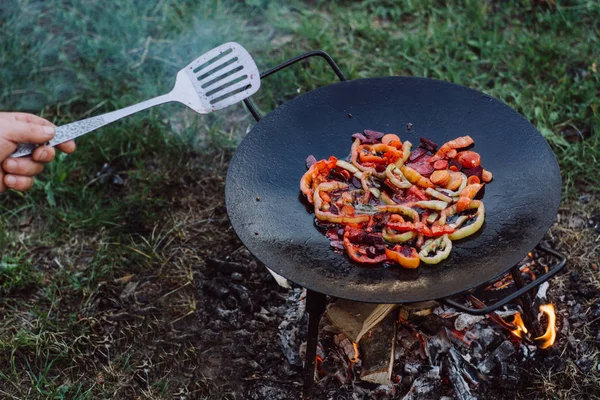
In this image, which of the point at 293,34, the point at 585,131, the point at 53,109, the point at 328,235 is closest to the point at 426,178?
the point at 328,235

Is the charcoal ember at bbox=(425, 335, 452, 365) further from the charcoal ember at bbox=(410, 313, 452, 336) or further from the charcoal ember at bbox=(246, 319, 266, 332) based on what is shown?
the charcoal ember at bbox=(246, 319, 266, 332)

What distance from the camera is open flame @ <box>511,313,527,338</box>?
11.0 feet

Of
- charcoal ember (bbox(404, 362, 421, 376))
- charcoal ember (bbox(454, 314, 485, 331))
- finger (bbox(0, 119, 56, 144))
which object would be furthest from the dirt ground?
finger (bbox(0, 119, 56, 144))

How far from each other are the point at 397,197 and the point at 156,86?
3.04 metres

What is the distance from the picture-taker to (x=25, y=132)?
2.75 metres

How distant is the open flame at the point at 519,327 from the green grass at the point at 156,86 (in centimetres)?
131

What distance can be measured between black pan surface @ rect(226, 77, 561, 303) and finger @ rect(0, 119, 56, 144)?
89cm

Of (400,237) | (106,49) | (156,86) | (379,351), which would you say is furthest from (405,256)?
(106,49)

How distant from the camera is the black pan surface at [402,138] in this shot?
8.62 feet

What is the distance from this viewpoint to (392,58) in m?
5.49

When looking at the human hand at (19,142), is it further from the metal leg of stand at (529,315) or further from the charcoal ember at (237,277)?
the metal leg of stand at (529,315)

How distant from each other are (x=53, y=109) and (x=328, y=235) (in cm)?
349

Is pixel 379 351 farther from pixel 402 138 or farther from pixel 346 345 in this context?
pixel 402 138

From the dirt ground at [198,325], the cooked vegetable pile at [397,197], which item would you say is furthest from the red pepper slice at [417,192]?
the dirt ground at [198,325]
